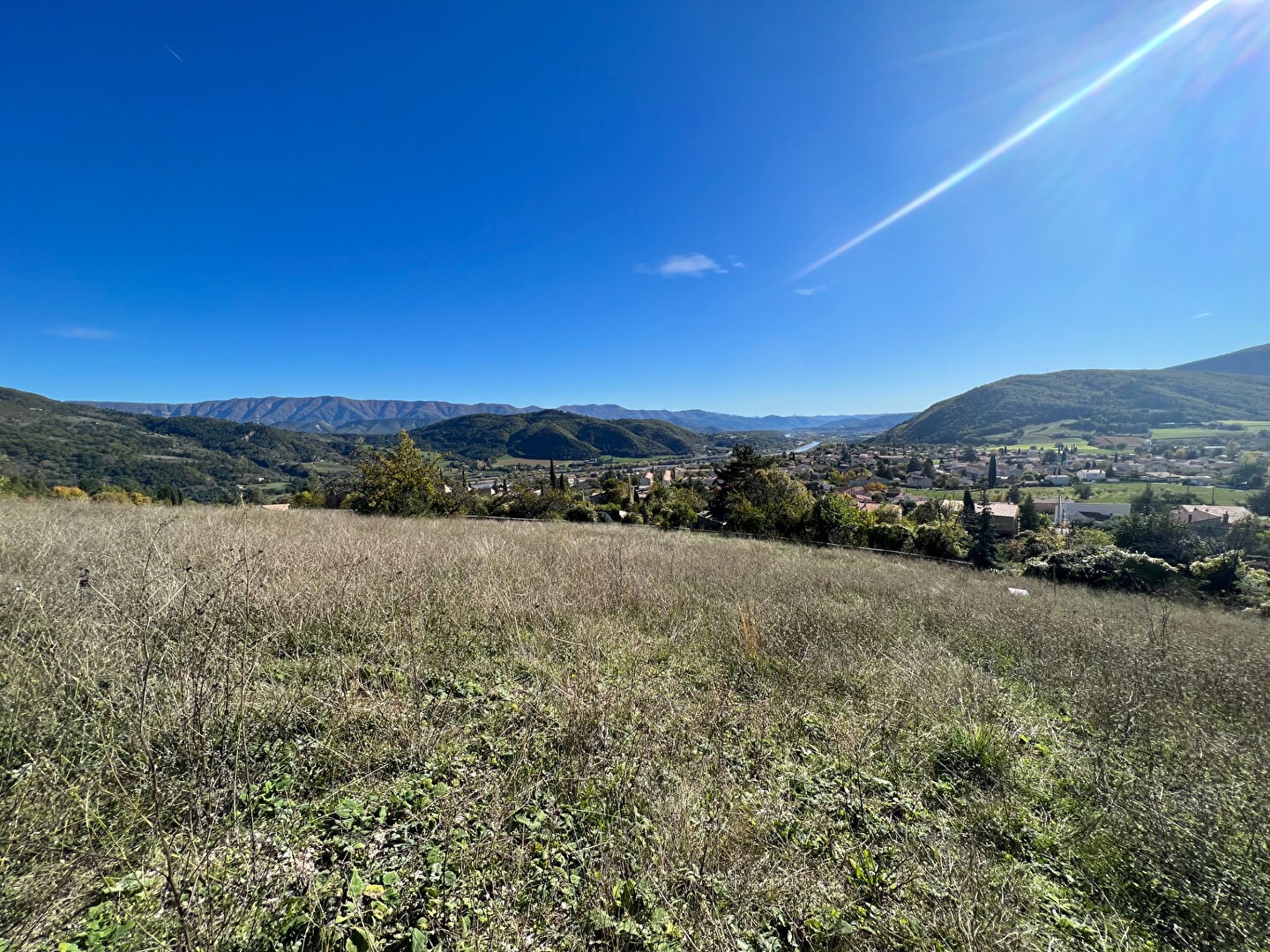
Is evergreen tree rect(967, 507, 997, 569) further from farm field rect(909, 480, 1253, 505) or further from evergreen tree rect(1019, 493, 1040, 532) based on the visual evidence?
farm field rect(909, 480, 1253, 505)

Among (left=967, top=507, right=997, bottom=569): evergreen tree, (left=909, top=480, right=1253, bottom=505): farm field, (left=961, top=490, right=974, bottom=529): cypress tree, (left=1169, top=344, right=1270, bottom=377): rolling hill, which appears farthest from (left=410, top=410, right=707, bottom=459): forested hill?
(left=1169, top=344, right=1270, bottom=377): rolling hill

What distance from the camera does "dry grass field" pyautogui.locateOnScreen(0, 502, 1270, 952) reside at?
169 cm

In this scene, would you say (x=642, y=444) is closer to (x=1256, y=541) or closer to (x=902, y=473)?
(x=902, y=473)

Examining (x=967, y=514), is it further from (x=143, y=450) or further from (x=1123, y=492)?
(x=143, y=450)

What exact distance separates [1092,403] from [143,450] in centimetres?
19771

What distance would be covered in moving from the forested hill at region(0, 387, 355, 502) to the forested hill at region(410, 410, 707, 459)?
32.2 metres

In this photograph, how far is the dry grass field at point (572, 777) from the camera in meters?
1.69

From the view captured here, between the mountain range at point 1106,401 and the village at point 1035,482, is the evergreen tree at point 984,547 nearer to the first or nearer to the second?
the village at point 1035,482

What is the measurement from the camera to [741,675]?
150 inches

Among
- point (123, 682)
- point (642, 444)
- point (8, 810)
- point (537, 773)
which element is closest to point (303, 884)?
point (537, 773)

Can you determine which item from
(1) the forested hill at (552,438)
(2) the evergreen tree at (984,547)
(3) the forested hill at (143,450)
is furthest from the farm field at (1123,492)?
(1) the forested hill at (552,438)

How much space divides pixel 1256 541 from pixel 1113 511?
21966 mm

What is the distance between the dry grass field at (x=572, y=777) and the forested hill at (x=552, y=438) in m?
126

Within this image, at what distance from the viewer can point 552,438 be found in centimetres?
13612
